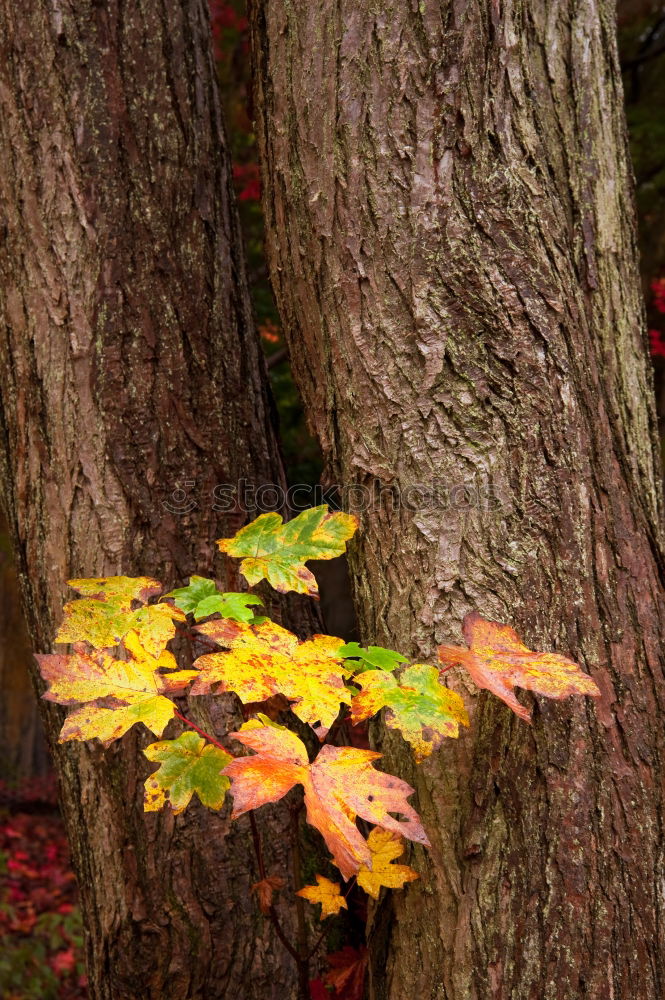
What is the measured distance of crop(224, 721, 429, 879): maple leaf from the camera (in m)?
1.01

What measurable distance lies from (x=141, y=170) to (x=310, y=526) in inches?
37.3

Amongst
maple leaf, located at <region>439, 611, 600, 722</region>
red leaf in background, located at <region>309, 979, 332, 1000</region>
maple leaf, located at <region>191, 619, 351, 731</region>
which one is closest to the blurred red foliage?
red leaf in background, located at <region>309, 979, 332, 1000</region>

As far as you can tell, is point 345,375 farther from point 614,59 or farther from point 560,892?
point 560,892

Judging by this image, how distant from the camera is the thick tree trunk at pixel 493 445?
1.36 metres

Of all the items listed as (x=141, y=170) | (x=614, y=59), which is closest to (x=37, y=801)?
(x=141, y=170)

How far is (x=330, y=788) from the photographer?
108 centimetres

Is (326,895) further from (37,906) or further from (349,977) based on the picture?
(37,906)

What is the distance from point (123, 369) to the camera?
170cm

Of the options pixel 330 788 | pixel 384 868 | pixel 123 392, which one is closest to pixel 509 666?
pixel 330 788

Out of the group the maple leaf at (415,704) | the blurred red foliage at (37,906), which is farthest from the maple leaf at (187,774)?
the blurred red foliage at (37,906)

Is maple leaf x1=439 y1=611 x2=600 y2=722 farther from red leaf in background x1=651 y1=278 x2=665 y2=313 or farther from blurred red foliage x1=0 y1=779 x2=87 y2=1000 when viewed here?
red leaf in background x1=651 y1=278 x2=665 y2=313

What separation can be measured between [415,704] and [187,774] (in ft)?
1.34

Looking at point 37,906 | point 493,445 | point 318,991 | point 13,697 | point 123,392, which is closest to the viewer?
point 493,445

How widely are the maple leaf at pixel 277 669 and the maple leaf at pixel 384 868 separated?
345 mm
